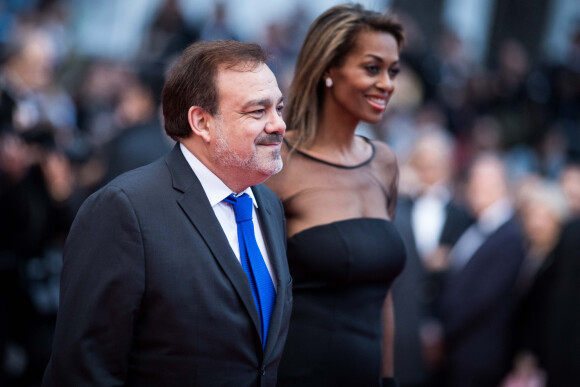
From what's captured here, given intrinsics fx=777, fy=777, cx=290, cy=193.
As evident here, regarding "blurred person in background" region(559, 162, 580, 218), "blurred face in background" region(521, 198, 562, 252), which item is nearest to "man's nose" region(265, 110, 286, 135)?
"blurred face in background" region(521, 198, 562, 252)

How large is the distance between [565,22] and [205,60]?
39.7ft

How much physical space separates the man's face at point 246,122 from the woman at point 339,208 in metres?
0.71

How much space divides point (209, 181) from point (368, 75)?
1052 millimetres

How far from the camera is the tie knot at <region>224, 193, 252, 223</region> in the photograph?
8.43ft

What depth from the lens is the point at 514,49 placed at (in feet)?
36.4

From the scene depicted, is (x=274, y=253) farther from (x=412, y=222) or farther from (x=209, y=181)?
(x=412, y=222)

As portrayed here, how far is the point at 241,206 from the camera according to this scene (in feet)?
8.49

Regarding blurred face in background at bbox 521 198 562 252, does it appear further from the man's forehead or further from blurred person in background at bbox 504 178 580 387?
the man's forehead

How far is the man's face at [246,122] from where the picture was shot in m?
2.46

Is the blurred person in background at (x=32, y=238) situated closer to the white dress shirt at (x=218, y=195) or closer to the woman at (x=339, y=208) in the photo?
the woman at (x=339, y=208)

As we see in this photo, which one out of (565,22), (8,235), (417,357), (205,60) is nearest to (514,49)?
(565,22)

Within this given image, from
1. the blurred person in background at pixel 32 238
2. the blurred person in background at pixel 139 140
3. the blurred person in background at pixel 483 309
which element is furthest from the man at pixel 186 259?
the blurred person in background at pixel 483 309

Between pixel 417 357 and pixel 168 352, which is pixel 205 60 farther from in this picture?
pixel 417 357

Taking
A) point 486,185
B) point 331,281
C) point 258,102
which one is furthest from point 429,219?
point 258,102
